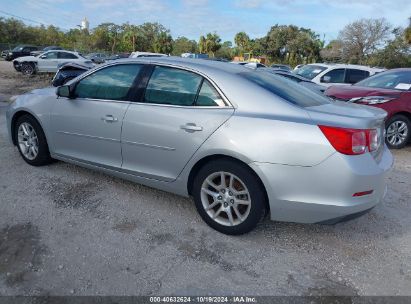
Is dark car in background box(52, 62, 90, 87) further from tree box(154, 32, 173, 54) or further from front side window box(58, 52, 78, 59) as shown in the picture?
tree box(154, 32, 173, 54)

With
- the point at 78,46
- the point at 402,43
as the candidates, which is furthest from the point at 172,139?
the point at 78,46

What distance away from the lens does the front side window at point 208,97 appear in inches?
129

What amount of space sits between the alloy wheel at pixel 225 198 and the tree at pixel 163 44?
211ft

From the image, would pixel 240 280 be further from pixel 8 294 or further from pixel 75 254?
pixel 8 294

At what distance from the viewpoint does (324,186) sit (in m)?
2.82

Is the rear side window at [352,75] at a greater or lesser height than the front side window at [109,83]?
lesser

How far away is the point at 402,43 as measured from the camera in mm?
38750

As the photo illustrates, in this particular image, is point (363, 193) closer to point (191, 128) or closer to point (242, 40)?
point (191, 128)

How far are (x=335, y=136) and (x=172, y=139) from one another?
146cm

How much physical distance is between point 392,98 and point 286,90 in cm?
430

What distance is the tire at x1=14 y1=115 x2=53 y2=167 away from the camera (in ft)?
15.0

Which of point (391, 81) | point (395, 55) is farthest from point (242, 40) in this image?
point (391, 81)

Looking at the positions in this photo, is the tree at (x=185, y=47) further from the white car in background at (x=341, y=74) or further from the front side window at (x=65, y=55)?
the white car in background at (x=341, y=74)

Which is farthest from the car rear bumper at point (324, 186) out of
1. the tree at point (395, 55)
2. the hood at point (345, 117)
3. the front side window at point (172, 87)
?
the tree at point (395, 55)
